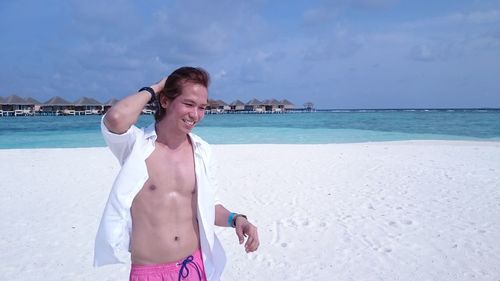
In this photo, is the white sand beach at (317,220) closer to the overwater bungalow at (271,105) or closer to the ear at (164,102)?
the ear at (164,102)

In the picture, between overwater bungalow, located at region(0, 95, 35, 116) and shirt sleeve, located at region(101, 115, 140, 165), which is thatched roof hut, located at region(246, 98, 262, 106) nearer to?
overwater bungalow, located at region(0, 95, 35, 116)

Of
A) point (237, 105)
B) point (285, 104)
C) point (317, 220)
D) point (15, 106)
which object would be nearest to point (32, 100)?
point (15, 106)

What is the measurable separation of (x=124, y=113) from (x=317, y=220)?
165 inches

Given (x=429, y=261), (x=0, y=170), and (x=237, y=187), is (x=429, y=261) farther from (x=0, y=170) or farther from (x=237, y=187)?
(x=0, y=170)

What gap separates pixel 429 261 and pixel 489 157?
9.04 metres

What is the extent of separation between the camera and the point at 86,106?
64625mm

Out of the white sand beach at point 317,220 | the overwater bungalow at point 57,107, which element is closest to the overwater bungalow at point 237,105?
the overwater bungalow at point 57,107

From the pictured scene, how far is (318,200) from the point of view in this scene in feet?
20.6

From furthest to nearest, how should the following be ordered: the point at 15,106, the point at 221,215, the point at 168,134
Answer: the point at 15,106 < the point at 221,215 < the point at 168,134

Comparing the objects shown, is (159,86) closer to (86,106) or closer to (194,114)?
(194,114)

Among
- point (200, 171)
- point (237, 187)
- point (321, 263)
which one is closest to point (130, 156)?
point (200, 171)

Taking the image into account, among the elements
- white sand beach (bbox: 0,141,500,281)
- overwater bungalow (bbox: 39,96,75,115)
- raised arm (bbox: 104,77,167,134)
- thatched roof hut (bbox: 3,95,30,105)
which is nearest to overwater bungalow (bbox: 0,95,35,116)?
thatched roof hut (bbox: 3,95,30,105)

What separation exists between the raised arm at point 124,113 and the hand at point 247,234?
0.77 meters

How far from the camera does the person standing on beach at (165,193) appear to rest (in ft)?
5.33
